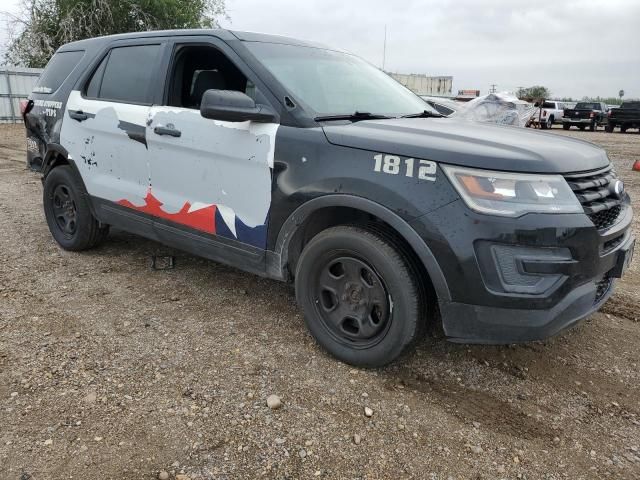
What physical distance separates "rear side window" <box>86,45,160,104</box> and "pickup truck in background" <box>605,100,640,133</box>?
27.5 m

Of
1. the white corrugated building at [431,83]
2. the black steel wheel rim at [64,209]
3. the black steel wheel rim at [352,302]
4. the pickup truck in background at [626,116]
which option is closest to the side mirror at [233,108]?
the black steel wheel rim at [352,302]

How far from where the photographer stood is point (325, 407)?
2559mm

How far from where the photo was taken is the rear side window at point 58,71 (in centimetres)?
453

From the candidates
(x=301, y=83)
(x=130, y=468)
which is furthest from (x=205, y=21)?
(x=130, y=468)

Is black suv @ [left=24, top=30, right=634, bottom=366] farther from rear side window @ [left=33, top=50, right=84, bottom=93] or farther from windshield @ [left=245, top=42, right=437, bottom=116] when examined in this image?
rear side window @ [left=33, top=50, right=84, bottom=93]

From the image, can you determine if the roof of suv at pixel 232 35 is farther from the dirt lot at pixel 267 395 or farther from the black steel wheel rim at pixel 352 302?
the dirt lot at pixel 267 395

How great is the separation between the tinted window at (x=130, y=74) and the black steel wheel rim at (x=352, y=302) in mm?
1917

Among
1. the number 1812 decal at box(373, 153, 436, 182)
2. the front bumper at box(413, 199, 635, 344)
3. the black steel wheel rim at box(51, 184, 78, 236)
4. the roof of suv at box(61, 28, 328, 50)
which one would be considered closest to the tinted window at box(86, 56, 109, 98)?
the roof of suv at box(61, 28, 328, 50)

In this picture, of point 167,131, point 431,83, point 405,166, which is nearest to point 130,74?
point 167,131

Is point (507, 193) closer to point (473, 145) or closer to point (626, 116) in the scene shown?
point (473, 145)

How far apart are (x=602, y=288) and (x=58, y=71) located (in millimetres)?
4582

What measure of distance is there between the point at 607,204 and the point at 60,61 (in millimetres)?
4525

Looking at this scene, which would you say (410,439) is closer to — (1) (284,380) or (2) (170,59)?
(1) (284,380)

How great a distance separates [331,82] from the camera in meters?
3.41
